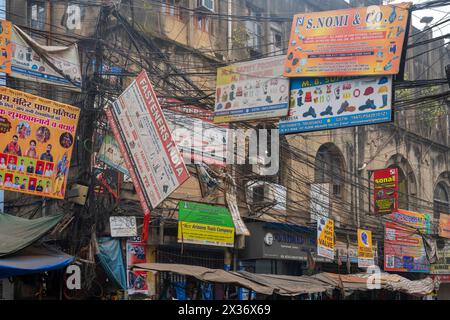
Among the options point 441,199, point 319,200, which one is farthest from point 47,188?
point 441,199

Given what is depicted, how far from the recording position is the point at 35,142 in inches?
563

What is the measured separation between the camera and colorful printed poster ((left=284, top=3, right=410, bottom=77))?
12.2 meters

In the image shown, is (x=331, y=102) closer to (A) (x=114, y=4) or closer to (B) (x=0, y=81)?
(A) (x=114, y=4)

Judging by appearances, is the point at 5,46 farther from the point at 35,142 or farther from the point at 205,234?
the point at 205,234

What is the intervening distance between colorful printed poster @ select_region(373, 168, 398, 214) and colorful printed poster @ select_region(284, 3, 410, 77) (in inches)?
429

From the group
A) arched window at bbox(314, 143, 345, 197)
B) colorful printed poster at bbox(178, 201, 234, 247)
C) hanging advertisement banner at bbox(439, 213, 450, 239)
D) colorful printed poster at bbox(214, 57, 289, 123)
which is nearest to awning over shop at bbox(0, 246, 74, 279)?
colorful printed poster at bbox(178, 201, 234, 247)

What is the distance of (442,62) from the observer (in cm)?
3219

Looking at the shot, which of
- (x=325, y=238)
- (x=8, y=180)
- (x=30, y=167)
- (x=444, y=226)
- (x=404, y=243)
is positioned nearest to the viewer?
A: (x=8, y=180)

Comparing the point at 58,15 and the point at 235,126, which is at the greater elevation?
the point at 58,15

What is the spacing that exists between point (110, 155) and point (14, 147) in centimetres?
218

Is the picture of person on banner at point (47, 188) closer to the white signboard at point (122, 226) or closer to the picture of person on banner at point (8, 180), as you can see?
the picture of person on banner at point (8, 180)

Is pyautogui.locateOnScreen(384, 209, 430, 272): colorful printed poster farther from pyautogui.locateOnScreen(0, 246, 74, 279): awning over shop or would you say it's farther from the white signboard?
pyautogui.locateOnScreen(0, 246, 74, 279): awning over shop
